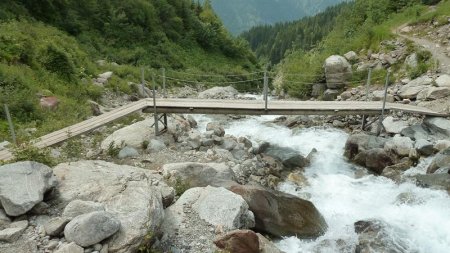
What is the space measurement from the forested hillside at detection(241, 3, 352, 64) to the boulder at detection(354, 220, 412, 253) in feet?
279

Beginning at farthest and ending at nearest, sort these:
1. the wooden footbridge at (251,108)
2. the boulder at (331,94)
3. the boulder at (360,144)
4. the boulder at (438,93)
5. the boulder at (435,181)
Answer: the boulder at (331,94) < the boulder at (438,93) < the wooden footbridge at (251,108) < the boulder at (360,144) < the boulder at (435,181)

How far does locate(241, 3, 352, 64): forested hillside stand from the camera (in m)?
98.9

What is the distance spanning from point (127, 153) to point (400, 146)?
859 centimetres

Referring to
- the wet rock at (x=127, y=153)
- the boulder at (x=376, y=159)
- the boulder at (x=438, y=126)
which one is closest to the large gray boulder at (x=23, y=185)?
the wet rock at (x=127, y=153)

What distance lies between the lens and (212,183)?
8.86 metres

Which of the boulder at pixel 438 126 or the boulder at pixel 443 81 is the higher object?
the boulder at pixel 443 81

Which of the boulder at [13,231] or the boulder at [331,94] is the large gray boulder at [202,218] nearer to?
the boulder at [13,231]

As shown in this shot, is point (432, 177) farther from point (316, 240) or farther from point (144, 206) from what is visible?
point (144, 206)

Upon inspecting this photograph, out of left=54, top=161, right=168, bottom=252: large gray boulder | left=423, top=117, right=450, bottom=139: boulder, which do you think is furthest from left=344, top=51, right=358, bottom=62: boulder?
left=54, top=161, right=168, bottom=252: large gray boulder

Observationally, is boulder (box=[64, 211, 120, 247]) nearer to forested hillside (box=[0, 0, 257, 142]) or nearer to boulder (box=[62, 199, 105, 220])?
boulder (box=[62, 199, 105, 220])

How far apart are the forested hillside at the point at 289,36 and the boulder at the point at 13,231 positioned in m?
88.8

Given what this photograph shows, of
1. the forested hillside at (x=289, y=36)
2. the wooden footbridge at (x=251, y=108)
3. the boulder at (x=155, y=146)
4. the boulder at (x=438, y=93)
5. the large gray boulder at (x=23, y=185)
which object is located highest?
the forested hillside at (x=289, y=36)

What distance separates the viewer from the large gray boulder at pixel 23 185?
5.54 metres

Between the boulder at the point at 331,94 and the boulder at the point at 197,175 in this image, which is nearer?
the boulder at the point at 197,175
